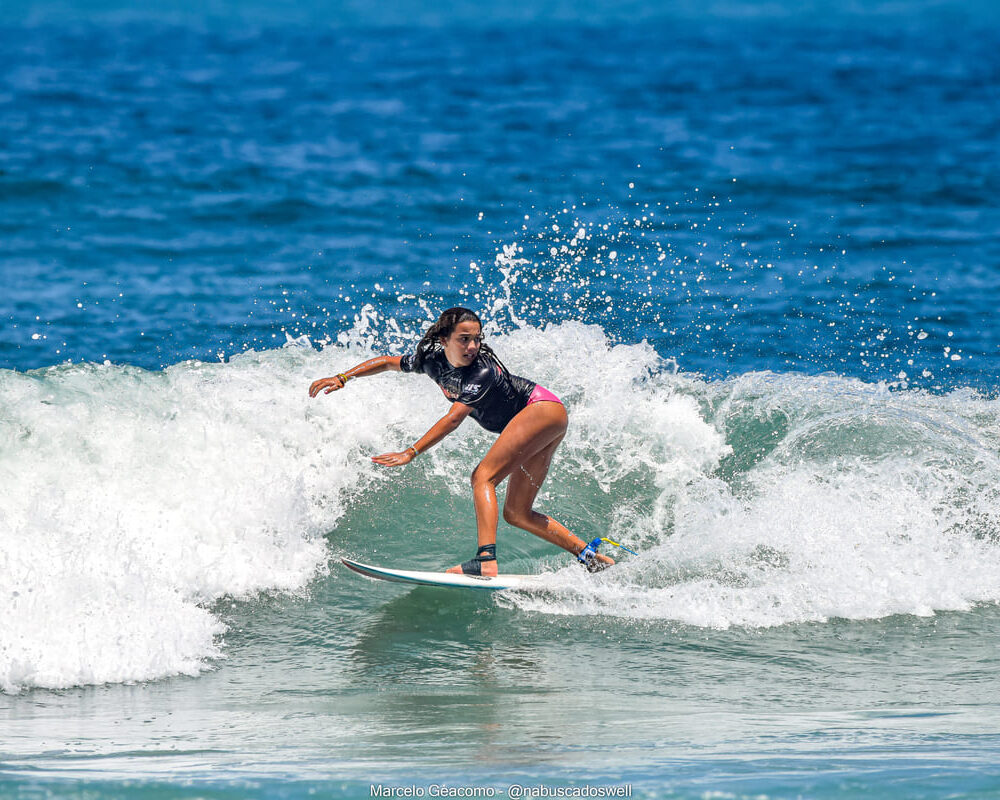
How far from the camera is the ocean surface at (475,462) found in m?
5.19

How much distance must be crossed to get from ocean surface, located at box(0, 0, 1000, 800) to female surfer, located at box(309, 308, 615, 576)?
636 mm

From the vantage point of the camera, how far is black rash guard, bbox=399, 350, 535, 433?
7223mm

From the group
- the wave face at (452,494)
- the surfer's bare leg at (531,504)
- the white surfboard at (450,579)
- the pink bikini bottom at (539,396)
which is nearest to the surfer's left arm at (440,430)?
the pink bikini bottom at (539,396)

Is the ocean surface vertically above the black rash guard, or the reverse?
the black rash guard

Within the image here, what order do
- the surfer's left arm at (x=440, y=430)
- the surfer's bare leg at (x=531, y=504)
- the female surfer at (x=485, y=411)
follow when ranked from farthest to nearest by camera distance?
the surfer's bare leg at (x=531, y=504) → the surfer's left arm at (x=440, y=430) → the female surfer at (x=485, y=411)

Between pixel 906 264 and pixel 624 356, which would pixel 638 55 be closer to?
pixel 906 264

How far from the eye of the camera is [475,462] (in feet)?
31.0

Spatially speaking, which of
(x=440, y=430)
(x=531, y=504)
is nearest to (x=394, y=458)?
(x=440, y=430)

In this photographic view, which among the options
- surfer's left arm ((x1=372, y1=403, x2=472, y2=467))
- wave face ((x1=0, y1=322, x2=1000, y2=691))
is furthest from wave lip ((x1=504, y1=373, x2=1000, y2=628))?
surfer's left arm ((x1=372, y1=403, x2=472, y2=467))

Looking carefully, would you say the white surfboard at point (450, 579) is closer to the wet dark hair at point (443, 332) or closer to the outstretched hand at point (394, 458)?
the outstretched hand at point (394, 458)

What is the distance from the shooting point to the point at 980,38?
58562 mm

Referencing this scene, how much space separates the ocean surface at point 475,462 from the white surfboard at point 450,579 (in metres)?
0.15

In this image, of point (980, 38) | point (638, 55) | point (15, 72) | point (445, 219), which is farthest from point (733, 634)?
point (980, 38)

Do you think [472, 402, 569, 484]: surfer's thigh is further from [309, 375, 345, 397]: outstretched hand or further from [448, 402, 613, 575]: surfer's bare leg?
[309, 375, 345, 397]: outstretched hand
